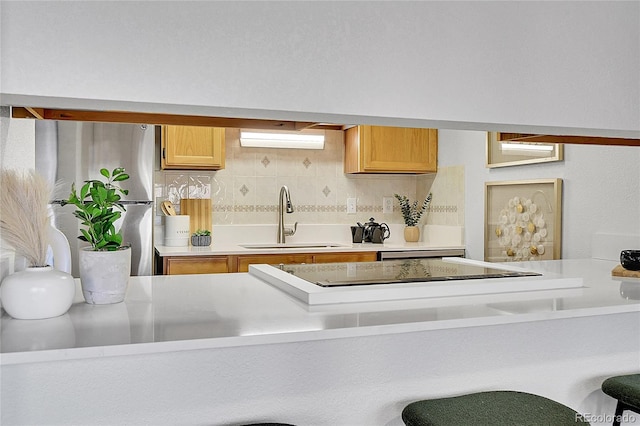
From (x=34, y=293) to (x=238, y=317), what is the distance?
0.45 metres

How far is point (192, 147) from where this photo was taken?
3.73 m

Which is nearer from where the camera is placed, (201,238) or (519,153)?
(519,153)

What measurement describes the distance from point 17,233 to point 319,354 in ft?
2.78

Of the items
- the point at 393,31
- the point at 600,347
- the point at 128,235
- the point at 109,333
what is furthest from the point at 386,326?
the point at 128,235

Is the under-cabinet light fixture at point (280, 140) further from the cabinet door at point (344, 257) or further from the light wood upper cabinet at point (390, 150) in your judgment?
the cabinet door at point (344, 257)

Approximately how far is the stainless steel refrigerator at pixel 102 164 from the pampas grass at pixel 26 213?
196 centimetres

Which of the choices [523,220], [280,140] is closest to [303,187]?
[280,140]

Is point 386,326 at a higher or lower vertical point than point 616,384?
higher

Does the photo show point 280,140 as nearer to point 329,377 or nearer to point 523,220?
point 523,220

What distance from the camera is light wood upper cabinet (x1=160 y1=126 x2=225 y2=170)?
3676 mm

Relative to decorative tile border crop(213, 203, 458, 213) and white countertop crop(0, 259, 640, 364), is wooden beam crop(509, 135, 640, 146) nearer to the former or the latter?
white countertop crop(0, 259, 640, 364)

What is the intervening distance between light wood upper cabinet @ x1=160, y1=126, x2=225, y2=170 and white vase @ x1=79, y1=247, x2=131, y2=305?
2.38 meters

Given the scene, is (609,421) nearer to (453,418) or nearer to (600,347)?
(600,347)

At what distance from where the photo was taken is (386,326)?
3.92 feet
